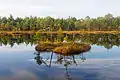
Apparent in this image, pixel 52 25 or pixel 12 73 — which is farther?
pixel 52 25

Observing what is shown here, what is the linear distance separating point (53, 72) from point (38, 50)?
16146 mm

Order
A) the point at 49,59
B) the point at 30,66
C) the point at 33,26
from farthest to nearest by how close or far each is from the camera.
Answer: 1. the point at 33,26
2. the point at 49,59
3. the point at 30,66

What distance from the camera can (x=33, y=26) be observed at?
341 feet

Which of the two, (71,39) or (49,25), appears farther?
(49,25)

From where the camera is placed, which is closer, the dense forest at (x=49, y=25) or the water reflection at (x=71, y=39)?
the water reflection at (x=71, y=39)

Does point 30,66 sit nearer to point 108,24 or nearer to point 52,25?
point 52,25

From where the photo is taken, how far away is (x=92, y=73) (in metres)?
22.2

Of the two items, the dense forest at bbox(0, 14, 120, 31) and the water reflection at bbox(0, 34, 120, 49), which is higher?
the dense forest at bbox(0, 14, 120, 31)


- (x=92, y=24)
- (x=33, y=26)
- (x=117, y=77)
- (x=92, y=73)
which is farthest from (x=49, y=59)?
(x=92, y=24)

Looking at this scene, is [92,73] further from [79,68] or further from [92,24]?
[92,24]

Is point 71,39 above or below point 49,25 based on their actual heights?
below

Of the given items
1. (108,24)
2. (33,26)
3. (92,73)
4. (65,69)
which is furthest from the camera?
(108,24)

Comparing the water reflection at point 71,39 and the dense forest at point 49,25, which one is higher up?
the dense forest at point 49,25

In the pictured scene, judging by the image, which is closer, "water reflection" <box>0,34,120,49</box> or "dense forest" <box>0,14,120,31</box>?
"water reflection" <box>0,34,120,49</box>
